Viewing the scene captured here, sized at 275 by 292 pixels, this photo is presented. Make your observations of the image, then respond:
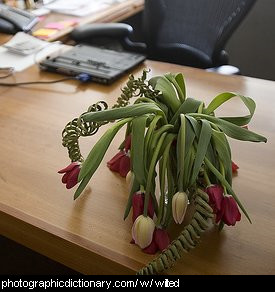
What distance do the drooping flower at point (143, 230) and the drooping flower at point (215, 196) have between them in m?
0.10

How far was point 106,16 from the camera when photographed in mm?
1927

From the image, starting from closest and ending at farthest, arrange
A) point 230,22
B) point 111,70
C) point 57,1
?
point 111,70, point 230,22, point 57,1

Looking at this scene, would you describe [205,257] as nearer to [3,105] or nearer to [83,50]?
[3,105]

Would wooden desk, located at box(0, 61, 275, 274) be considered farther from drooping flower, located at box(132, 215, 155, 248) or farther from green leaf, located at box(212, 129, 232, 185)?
green leaf, located at box(212, 129, 232, 185)

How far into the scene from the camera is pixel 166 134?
654 millimetres

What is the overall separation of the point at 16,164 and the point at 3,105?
0.32 metres

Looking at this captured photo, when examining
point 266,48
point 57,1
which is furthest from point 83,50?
point 266,48

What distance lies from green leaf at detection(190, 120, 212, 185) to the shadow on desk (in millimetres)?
673

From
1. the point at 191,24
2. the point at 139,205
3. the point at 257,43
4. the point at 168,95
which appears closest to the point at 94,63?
the point at 191,24

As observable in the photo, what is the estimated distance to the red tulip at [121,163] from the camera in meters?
0.81

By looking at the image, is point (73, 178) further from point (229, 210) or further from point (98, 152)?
point (229, 210)

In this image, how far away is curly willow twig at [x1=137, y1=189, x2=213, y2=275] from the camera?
0.62 metres

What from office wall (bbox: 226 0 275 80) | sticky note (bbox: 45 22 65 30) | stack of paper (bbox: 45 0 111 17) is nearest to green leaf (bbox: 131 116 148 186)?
sticky note (bbox: 45 22 65 30)

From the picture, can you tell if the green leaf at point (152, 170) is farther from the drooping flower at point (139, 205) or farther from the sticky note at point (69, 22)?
the sticky note at point (69, 22)
